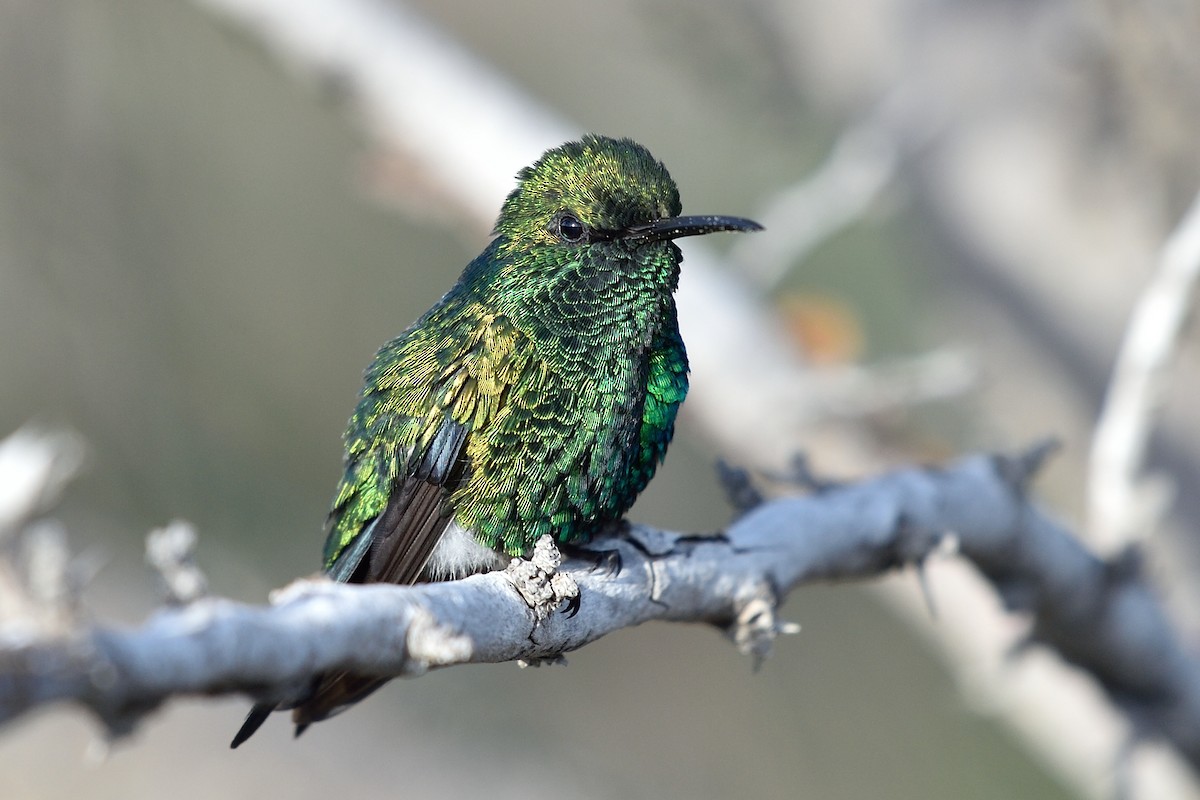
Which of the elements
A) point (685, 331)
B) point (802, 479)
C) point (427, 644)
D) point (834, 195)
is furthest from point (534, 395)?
point (834, 195)

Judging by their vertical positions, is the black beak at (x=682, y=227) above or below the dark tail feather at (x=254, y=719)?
above

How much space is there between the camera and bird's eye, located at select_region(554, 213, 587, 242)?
294cm

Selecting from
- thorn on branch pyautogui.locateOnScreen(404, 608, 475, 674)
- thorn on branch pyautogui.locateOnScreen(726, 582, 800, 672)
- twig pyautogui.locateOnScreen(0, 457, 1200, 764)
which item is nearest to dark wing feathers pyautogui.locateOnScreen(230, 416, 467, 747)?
twig pyautogui.locateOnScreen(0, 457, 1200, 764)

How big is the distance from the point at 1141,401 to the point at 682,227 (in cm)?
134

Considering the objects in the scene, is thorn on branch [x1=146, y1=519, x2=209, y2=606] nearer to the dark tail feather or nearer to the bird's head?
the dark tail feather

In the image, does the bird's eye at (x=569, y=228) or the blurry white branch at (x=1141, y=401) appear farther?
the blurry white branch at (x=1141, y=401)

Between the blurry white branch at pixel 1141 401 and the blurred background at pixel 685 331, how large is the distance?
0.47m

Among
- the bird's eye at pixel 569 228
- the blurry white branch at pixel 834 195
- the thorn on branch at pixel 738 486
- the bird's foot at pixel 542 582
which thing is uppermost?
the blurry white branch at pixel 834 195

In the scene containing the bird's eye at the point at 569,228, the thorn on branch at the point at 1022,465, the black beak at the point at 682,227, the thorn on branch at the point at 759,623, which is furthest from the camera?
the thorn on branch at the point at 1022,465

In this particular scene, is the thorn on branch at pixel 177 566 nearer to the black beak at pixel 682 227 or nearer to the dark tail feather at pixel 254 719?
the dark tail feather at pixel 254 719

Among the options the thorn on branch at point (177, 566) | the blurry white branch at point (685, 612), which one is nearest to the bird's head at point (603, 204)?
the blurry white branch at point (685, 612)

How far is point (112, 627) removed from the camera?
1195 millimetres

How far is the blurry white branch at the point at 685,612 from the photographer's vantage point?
118cm

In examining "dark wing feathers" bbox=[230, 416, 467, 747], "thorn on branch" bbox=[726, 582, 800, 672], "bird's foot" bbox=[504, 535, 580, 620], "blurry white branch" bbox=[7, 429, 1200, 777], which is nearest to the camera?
"blurry white branch" bbox=[7, 429, 1200, 777]
